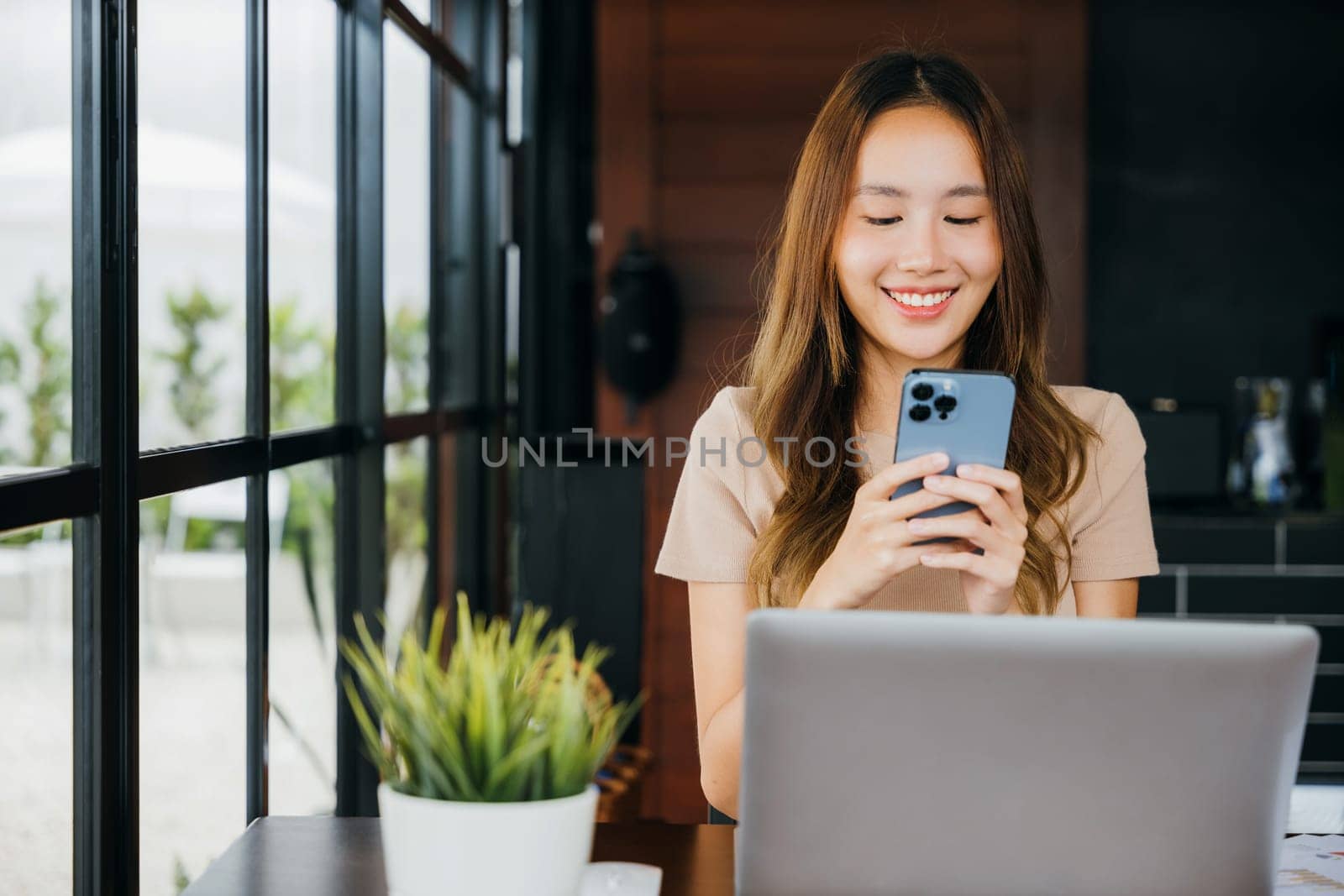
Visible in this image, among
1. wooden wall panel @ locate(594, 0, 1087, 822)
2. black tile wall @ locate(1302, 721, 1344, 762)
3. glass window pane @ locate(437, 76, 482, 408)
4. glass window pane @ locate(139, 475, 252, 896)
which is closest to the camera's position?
glass window pane @ locate(139, 475, 252, 896)

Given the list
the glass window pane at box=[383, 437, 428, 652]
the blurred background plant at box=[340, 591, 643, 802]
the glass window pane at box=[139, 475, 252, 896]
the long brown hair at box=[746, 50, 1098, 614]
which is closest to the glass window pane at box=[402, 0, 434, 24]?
the glass window pane at box=[383, 437, 428, 652]

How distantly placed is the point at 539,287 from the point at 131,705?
3112 millimetres

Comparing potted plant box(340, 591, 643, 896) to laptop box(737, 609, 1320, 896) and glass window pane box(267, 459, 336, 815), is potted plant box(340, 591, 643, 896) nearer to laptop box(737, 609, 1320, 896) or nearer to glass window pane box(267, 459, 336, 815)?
laptop box(737, 609, 1320, 896)

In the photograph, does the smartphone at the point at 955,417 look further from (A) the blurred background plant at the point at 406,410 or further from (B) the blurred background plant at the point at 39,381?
(A) the blurred background plant at the point at 406,410

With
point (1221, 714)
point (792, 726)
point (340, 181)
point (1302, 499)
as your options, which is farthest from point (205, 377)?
point (1302, 499)

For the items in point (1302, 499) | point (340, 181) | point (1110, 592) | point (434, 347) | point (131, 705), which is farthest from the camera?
point (1302, 499)

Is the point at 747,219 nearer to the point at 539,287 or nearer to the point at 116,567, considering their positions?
the point at 539,287

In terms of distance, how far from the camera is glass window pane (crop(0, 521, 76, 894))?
158cm

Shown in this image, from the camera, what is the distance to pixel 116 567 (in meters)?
1.74

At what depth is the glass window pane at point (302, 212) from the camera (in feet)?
8.64

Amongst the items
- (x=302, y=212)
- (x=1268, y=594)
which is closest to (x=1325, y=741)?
(x=1268, y=594)

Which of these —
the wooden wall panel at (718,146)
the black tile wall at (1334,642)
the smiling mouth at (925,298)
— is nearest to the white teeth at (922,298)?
the smiling mouth at (925,298)

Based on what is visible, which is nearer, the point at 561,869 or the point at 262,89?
the point at 561,869

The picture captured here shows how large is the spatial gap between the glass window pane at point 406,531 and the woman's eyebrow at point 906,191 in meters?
1.99
